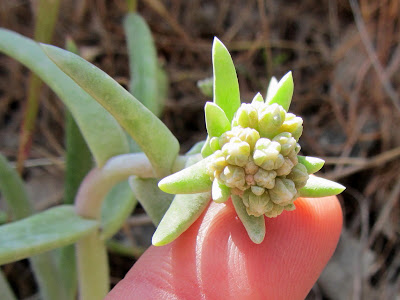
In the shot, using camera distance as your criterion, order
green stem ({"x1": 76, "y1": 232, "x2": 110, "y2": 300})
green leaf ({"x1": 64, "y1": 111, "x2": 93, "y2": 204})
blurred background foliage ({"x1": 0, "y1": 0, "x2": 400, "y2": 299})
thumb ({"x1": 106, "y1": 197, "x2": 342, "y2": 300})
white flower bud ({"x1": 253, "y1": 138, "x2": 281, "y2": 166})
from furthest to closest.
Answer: blurred background foliage ({"x1": 0, "y1": 0, "x2": 400, "y2": 299}) → green leaf ({"x1": 64, "y1": 111, "x2": 93, "y2": 204}) → green stem ({"x1": 76, "y1": 232, "x2": 110, "y2": 300}) → thumb ({"x1": 106, "y1": 197, "x2": 342, "y2": 300}) → white flower bud ({"x1": 253, "y1": 138, "x2": 281, "y2": 166})

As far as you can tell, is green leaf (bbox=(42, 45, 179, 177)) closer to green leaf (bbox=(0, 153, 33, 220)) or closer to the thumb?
the thumb

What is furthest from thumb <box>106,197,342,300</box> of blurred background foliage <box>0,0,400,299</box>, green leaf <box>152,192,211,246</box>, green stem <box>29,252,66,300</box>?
blurred background foliage <box>0,0,400,299</box>

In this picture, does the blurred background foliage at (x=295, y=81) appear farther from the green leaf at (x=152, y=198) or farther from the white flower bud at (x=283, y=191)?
the white flower bud at (x=283, y=191)

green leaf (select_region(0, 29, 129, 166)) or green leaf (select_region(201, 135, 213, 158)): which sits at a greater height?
green leaf (select_region(0, 29, 129, 166))

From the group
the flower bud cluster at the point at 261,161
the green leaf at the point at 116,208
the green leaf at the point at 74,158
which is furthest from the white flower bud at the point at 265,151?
the green leaf at the point at 74,158

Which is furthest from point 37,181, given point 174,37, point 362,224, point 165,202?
point 362,224

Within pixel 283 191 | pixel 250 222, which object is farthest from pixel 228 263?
pixel 283 191

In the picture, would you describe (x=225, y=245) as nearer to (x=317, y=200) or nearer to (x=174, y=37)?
(x=317, y=200)
